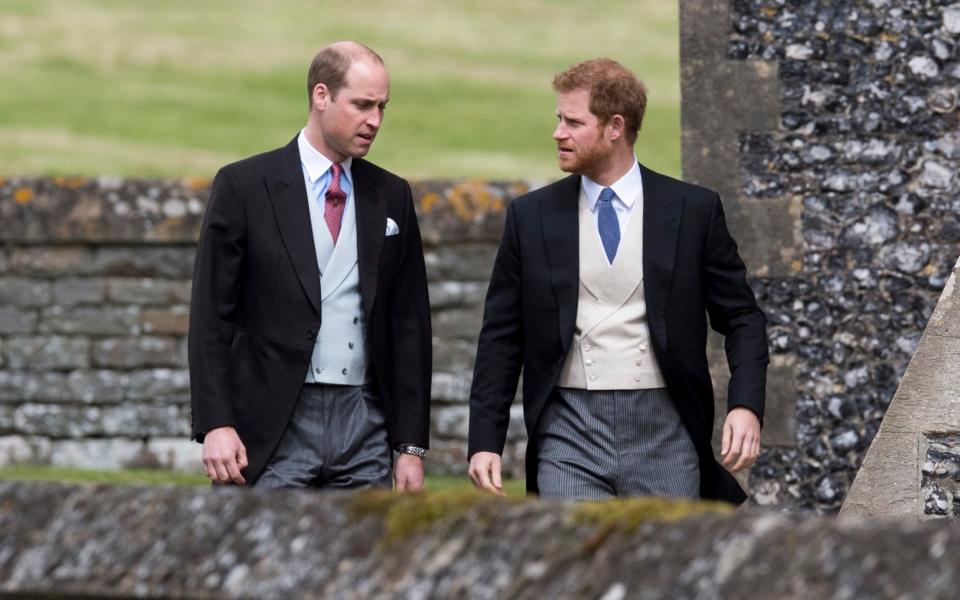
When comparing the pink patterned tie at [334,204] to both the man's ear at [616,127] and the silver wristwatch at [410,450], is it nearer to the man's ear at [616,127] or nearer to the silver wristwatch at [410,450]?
the silver wristwatch at [410,450]

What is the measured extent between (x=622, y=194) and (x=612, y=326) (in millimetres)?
395

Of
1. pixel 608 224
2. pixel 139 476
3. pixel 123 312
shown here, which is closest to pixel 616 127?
pixel 608 224

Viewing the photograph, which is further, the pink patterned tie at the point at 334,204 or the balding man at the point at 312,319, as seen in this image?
the pink patterned tie at the point at 334,204

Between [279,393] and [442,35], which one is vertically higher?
[442,35]

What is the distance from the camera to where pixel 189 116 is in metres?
21.9

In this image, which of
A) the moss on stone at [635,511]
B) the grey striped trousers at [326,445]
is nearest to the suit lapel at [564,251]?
the grey striped trousers at [326,445]

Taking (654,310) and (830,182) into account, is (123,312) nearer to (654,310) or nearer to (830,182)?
(830,182)

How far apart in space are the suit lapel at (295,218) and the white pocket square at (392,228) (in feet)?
0.80

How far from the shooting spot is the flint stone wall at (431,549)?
215cm

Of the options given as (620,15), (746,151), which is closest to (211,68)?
(620,15)

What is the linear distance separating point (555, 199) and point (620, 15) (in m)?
24.1

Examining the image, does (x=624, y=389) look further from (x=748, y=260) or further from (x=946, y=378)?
(x=748, y=260)

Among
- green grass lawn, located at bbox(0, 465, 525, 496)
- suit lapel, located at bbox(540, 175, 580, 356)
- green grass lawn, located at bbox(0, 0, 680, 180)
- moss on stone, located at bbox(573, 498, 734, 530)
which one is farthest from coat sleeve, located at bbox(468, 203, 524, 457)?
green grass lawn, located at bbox(0, 0, 680, 180)

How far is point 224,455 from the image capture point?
467 centimetres
